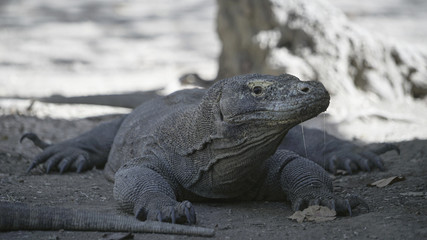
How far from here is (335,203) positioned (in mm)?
3717

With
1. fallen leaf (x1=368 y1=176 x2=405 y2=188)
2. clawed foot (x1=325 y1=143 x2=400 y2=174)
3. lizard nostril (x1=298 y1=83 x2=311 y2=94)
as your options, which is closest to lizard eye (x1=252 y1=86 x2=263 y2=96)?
lizard nostril (x1=298 y1=83 x2=311 y2=94)

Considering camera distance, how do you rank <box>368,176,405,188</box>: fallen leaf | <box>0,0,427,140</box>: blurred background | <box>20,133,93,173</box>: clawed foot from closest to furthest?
1. <box>368,176,405,188</box>: fallen leaf
2. <box>20,133,93,173</box>: clawed foot
3. <box>0,0,427,140</box>: blurred background

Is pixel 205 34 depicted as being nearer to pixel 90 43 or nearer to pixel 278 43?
pixel 90 43

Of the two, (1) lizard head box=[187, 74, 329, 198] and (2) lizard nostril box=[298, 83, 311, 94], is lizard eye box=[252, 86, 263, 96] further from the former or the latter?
(2) lizard nostril box=[298, 83, 311, 94]

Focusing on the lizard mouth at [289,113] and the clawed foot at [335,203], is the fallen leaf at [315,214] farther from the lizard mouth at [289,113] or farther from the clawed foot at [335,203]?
the lizard mouth at [289,113]

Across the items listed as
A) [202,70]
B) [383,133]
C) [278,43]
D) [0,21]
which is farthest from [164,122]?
[0,21]

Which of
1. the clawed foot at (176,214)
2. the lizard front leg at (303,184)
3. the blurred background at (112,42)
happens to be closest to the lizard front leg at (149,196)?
the clawed foot at (176,214)

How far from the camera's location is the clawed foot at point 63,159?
5539mm

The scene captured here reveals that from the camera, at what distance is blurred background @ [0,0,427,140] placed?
10477 mm

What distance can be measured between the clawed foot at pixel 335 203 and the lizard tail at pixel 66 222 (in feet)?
2.55

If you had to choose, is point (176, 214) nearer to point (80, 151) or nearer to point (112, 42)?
point (80, 151)

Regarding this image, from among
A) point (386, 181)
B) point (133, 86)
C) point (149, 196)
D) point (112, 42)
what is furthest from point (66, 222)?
point (112, 42)

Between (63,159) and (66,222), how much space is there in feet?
7.48

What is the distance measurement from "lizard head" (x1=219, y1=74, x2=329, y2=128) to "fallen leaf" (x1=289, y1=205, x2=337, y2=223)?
535 mm
